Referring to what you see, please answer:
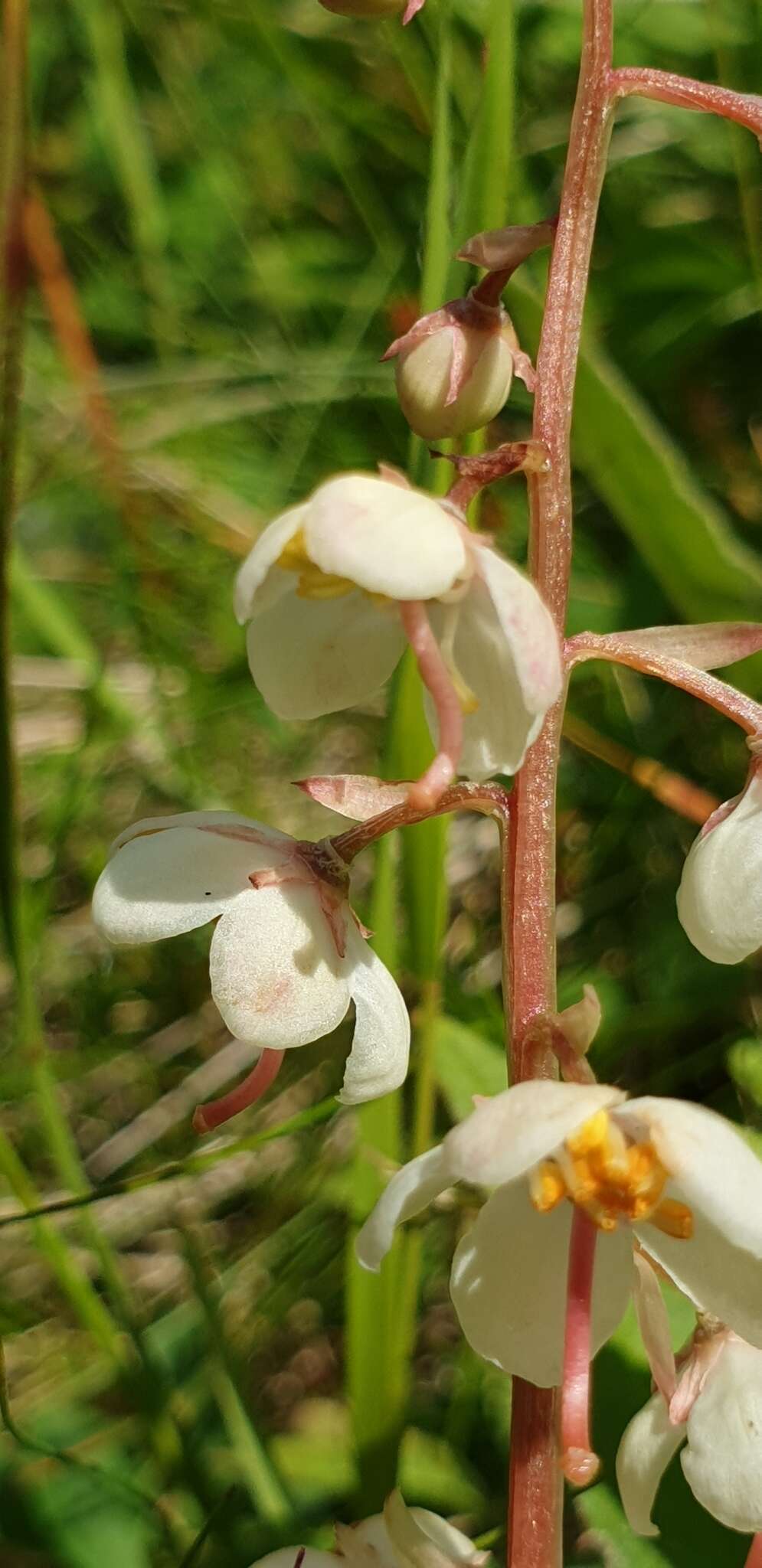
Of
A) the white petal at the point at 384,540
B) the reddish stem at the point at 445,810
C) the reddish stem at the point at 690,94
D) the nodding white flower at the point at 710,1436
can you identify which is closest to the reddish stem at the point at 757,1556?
the nodding white flower at the point at 710,1436

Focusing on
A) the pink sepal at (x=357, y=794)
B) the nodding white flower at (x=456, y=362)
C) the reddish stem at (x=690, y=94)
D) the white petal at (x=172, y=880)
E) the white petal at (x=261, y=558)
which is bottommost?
the white petal at (x=172, y=880)

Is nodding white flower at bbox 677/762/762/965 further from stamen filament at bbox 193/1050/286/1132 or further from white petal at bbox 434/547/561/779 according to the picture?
stamen filament at bbox 193/1050/286/1132

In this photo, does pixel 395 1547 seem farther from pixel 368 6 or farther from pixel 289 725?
pixel 289 725

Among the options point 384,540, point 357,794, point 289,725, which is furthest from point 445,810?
point 289,725

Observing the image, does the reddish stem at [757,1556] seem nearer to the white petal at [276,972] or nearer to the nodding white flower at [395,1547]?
the nodding white flower at [395,1547]

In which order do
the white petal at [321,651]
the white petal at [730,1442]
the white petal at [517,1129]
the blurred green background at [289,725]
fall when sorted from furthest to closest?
1. the blurred green background at [289,725]
2. the white petal at [321,651]
3. the white petal at [730,1442]
4. the white petal at [517,1129]

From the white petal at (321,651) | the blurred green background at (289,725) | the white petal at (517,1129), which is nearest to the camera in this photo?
the white petal at (517,1129)

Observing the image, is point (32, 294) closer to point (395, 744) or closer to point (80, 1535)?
point (395, 744)
